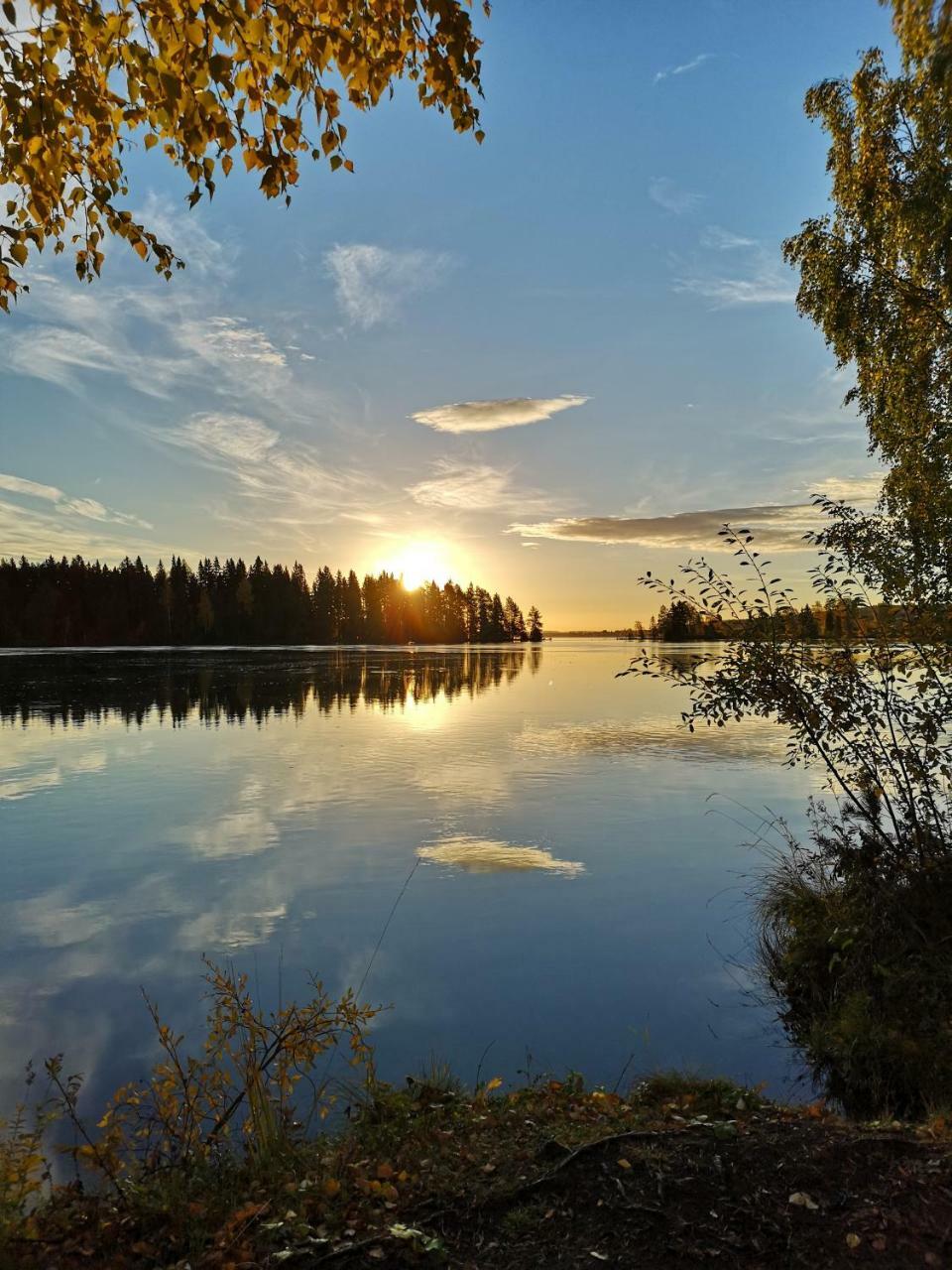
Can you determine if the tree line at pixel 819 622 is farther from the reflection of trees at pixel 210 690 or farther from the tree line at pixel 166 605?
the tree line at pixel 166 605

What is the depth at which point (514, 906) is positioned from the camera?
11148 mm

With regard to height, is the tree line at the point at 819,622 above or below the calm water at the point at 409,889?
above

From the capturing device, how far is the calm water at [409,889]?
7.92 meters

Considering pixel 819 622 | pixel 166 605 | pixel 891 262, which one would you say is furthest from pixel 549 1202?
pixel 166 605

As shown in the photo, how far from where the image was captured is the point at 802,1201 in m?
4.37

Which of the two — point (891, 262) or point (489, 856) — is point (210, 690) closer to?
point (489, 856)

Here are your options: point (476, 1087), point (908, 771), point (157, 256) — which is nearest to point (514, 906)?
point (476, 1087)

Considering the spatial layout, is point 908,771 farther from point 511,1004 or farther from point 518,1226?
point 518,1226

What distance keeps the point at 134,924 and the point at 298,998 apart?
348cm

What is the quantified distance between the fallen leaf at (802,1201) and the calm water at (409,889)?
292 centimetres

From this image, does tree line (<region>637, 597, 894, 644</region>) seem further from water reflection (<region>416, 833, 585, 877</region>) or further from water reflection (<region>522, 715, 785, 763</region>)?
water reflection (<region>522, 715, 785, 763</region>)

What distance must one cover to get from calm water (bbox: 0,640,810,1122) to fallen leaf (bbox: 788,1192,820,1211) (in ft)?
9.59

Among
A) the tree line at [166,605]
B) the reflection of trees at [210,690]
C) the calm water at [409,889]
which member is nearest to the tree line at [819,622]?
the calm water at [409,889]

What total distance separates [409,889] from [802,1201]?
7.92m
